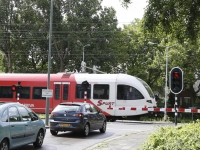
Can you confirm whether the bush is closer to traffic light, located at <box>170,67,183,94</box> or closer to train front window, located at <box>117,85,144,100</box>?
traffic light, located at <box>170,67,183,94</box>

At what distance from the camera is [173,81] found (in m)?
14.1

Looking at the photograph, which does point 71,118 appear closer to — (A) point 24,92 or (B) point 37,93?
(B) point 37,93

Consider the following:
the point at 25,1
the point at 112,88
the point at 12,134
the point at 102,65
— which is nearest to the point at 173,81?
the point at 12,134

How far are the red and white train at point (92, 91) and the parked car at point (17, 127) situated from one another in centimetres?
1601

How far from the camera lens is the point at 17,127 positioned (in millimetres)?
10844

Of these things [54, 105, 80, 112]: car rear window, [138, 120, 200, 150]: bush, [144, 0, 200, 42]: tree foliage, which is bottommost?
[138, 120, 200, 150]: bush

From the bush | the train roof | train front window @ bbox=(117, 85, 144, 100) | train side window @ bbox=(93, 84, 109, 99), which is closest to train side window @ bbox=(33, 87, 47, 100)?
the train roof

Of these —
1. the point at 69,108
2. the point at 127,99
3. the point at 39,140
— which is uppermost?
the point at 127,99

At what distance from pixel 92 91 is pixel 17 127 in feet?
60.8

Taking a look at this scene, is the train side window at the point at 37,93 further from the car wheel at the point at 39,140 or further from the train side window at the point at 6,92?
the car wheel at the point at 39,140

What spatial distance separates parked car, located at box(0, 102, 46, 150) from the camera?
10161 mm

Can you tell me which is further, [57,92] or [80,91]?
[57,92]

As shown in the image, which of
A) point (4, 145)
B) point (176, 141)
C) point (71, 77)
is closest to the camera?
point (176, 141)

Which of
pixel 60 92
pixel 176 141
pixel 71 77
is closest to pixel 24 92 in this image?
pixel 60 92
